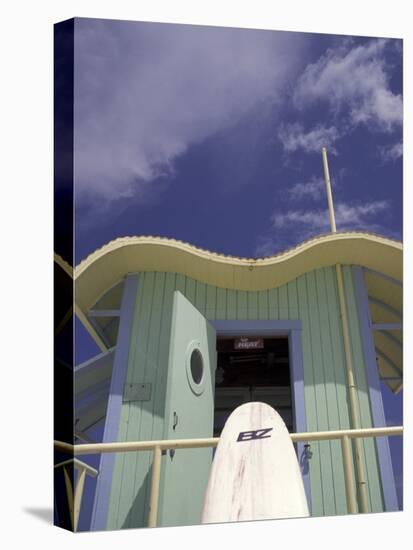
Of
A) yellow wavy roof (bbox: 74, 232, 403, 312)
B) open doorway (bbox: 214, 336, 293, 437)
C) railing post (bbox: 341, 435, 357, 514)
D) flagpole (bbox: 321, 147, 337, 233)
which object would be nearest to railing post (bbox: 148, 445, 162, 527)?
yellow wavy roof (bbox: 74, 232, 403, 312)

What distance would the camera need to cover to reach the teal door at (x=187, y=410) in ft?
12.4

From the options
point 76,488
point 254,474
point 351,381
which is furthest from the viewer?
point 351,381

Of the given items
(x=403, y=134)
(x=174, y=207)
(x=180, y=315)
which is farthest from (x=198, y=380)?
(x=403, y=134)

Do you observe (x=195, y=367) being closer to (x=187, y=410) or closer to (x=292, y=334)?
(x=187, y=410)

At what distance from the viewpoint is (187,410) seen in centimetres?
399

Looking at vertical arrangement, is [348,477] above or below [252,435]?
below

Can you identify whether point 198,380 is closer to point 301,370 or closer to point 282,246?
point 301,370

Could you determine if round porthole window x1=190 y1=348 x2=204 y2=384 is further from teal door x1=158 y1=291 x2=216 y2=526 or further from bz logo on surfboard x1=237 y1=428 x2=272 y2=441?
bz logo on surfboard x1=237 y1=428 x2=272 y2=441

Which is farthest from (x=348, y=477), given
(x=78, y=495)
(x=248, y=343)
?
(x=78, y=495)

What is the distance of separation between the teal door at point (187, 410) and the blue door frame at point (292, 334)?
12cm

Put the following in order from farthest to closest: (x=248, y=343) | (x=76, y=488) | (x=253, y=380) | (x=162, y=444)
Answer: (x=253, y=380) → (x=248, y=343) → (x=162, y=444) → (x=76, y=488)

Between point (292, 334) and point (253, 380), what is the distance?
2625 millimetres

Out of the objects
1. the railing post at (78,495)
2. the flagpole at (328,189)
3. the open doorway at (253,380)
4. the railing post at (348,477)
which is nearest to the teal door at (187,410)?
the railing post at (78,495)
